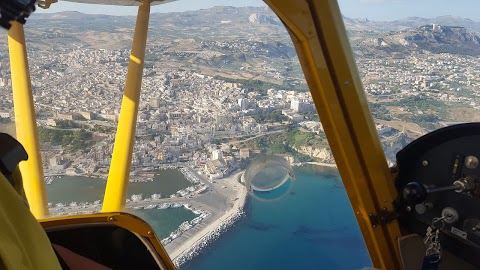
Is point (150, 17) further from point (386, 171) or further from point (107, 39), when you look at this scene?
point (386, 171)

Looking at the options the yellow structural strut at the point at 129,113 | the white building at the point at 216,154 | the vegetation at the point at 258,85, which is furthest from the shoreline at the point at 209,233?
the vegetation at the point at 258,85

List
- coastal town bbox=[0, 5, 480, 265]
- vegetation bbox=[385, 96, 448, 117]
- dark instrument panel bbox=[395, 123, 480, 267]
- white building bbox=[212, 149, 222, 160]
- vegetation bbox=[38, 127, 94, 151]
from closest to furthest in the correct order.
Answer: dark instrument panel bbox=[395, 123, 480, 267], vegetation bbox=[385, 96, 448, 117], coastal town bbox=[0, 5, 480, 265], vegetation bbox=[38, 127, 94, 151], white building bbox=[212, 149, 222, 160]

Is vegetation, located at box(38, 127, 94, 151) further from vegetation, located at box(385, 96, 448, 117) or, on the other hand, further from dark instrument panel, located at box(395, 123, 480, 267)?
dark instrument panel, located at box(395, 123, 480, 267)

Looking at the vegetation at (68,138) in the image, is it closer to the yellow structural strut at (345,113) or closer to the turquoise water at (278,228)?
the turquoise water at (278,228)

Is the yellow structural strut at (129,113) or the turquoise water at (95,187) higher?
the yellow structural strut at (129,113)

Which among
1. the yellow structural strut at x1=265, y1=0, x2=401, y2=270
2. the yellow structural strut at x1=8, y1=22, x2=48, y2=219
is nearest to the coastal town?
the yellow structural strut at x1=8, y1=22, x2=48, y2=219

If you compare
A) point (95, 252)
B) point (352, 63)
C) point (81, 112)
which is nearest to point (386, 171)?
point (352, 63)

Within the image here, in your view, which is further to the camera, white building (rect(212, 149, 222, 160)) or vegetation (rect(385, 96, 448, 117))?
white building (rect(212, 149, 222, 160))
